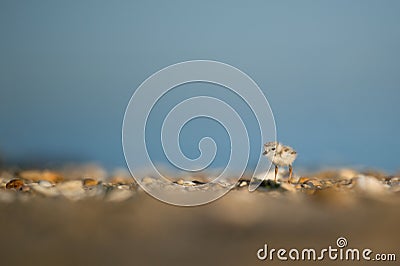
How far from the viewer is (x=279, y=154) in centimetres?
144

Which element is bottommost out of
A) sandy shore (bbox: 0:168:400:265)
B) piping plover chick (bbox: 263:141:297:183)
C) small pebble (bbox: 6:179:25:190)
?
sandy shore (bbox: 0:168:400:265)

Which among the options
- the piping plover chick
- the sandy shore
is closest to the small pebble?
the sandy shore

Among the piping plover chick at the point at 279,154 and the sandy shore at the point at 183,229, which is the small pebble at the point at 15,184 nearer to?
the sandy shore at the point at 183,229

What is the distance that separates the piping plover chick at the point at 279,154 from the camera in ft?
4.69

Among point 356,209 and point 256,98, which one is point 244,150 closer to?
point 256,98

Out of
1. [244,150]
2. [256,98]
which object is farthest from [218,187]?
[256,98]

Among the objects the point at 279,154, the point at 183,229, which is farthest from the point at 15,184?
the point at 279,154

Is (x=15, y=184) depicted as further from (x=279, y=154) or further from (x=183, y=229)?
(x=279, y=154)

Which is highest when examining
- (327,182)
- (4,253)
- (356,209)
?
(327,182)

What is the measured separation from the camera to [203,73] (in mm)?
1452

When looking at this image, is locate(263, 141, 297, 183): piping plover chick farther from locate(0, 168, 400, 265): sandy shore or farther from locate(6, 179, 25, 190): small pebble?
locate(6, 179, 25, 190): small pebble

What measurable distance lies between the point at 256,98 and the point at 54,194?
0.60m

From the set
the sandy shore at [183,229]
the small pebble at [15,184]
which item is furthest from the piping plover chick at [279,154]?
the small pebble at [15,184]

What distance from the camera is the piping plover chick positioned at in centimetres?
143
